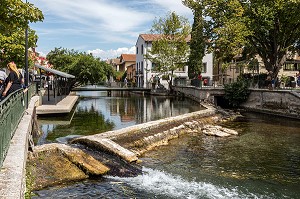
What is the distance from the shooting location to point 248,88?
3000cm

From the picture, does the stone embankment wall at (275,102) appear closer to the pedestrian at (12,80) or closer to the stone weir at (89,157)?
the stone weir at (89,157)

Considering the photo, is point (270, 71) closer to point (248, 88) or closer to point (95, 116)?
point (248, 88)

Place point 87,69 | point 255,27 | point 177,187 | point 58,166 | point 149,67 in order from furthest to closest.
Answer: point 149,67, point 87,69, point 255,27, point 58,166, point 177,187

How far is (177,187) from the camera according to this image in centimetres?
878

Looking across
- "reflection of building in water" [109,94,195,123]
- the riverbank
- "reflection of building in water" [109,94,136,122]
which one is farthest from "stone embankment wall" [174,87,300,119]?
the riverbank

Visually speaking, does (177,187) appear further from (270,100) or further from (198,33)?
(198,33)

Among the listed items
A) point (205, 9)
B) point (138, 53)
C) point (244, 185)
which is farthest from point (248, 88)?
point (138, 53)

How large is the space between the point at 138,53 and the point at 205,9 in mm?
32459

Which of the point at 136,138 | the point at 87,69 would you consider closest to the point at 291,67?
the point at 87,69

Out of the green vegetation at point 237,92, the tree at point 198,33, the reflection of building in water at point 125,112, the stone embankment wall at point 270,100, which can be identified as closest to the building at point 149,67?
the tree at point 198,33

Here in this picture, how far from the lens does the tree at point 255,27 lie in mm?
26984

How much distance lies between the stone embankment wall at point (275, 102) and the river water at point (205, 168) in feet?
21.3

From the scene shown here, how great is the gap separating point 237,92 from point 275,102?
4.40 metres

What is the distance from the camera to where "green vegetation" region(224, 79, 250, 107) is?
29938 mm
